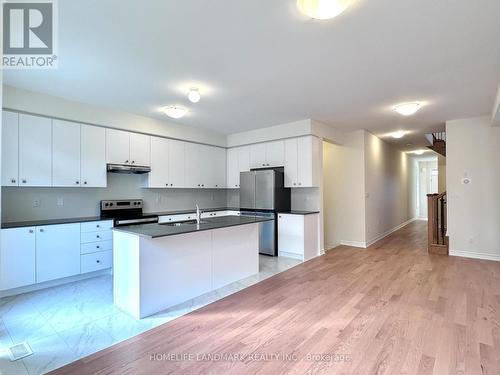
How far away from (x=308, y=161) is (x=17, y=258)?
4560 mm

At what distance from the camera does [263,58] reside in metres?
2.62

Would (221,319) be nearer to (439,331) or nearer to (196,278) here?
(196,278)

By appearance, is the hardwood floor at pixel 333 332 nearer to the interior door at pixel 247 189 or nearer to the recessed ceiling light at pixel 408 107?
the interior door at pixel 247 189

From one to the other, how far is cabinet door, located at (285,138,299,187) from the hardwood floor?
1987mm

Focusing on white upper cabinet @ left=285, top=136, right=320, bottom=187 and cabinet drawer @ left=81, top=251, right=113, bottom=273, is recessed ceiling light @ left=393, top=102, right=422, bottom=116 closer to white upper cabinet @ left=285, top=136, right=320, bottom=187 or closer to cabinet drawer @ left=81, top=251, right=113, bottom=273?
white upper cabinet @ left=285, top=136, right=320, bottom=187

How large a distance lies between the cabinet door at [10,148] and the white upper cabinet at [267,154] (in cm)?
397

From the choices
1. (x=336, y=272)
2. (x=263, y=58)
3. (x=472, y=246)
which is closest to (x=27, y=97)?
(x=263, y=58)

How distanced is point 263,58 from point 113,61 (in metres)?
1.53

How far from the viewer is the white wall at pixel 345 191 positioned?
19.2 ft

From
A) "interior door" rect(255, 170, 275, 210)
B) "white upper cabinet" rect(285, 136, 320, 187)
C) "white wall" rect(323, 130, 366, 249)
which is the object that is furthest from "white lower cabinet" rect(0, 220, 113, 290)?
"white wall" rect(323, 130, 366, 249)

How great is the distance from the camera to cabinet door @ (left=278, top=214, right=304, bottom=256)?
4.84 meters

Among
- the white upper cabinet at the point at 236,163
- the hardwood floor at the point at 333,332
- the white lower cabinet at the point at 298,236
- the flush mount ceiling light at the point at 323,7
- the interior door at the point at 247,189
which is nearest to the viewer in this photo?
the flush mount ceiling light at the point at 323,7

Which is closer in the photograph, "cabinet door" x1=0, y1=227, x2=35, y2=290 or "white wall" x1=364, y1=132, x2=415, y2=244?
"cabinet door" x1=0, y1=227, x2=35, y2=290

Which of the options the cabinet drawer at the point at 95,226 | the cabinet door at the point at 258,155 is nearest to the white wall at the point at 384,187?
the cabinet door at the point at 258,155
